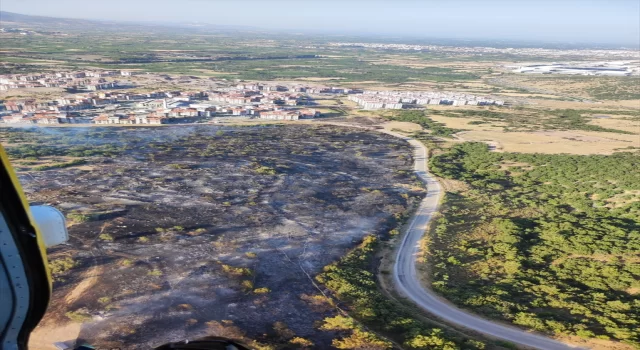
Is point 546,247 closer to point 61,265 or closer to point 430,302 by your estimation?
point 430,302

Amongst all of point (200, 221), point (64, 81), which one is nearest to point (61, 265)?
point (200, 221)

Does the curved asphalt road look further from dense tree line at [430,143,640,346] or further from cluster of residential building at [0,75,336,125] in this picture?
cluster of residential building at [0,75,336,125]

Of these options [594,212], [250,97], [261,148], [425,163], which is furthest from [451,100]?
[594,212]

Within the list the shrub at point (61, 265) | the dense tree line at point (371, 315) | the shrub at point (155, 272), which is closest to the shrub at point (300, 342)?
the dense tree line at point (371, 315)

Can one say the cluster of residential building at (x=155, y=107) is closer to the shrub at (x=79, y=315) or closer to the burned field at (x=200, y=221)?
the burned field at (x=200, y=221)

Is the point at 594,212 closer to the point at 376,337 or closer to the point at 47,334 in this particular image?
the point at 376,337
